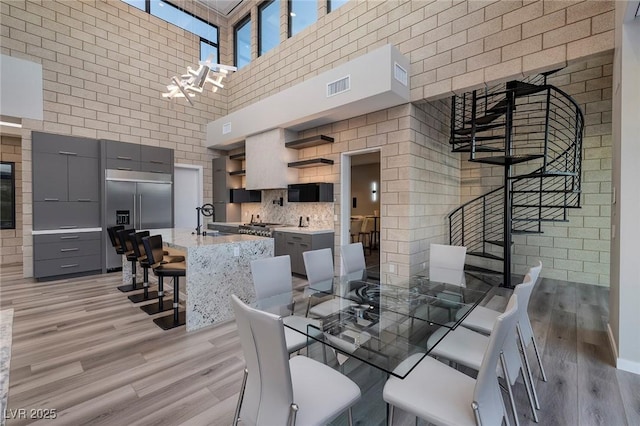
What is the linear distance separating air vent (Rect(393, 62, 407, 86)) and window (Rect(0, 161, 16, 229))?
7.83 meters

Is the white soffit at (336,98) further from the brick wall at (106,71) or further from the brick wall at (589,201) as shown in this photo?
the brick wall at (589,201)

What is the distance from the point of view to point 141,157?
6.00 meters

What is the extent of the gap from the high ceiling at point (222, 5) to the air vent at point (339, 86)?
4765mm

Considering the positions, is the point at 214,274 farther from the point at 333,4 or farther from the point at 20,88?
the point at 333,4

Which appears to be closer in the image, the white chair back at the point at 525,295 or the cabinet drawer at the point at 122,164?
the white chair back at the point at 525,295

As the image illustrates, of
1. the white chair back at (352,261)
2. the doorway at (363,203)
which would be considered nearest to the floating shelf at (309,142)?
the doorway at (363,203)

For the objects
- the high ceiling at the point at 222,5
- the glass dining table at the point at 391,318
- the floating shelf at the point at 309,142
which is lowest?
the glass dining table at the point at 391,318

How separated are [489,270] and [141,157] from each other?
7.20 metres

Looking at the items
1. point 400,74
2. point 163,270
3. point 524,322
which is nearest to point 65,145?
point 163,270

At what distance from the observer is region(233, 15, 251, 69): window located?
7355 mm

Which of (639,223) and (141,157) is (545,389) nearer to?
(639,223)

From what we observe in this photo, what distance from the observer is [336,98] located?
173 inches

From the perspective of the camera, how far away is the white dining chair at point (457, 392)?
3.71 feet

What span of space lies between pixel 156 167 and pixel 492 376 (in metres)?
6.72
